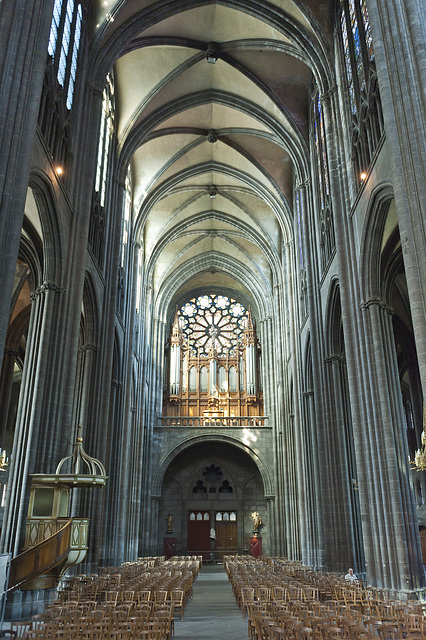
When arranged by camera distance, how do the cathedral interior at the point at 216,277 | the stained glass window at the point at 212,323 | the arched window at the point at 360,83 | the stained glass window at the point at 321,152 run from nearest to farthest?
1. the cathedral interior at the point at 216,277
2. the arched window at the point at 360,83
3. the stained glass window at the point at 321,152
4. the stained glass window at the point at 212,323

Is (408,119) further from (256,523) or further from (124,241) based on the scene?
(256,523)

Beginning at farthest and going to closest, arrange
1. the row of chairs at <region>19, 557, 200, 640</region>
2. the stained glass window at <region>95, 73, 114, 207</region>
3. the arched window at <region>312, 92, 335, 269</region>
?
the stained glass window at <region>95, 73, 114, 207</region> < the arched window at <region>312, 92, 335, 269</region> < the row of chairs at <region>19, 557, 200, 640</region>

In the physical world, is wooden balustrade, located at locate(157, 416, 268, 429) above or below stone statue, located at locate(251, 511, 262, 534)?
above

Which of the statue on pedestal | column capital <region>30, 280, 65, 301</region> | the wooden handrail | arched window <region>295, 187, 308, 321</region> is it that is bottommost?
the wooden handrail

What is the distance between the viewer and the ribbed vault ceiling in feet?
64.3

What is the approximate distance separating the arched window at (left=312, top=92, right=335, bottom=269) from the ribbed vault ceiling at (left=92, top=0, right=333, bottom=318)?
1290mm

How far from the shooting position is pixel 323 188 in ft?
68.6

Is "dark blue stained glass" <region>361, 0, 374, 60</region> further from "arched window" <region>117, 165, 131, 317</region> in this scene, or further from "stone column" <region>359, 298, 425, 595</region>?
"arched window" <region>117, 165, 131, 317</region>

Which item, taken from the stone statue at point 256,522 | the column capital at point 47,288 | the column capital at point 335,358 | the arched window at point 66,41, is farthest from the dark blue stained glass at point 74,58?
the stone statue at point 256,522

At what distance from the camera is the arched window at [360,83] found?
14609mm

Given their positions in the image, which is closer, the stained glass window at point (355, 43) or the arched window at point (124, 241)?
the stained glass window at point (355, 43)

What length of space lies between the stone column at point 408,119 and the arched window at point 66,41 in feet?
27.0

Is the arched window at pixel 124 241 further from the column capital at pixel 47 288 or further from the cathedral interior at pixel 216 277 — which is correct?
the column capital at pixel 47 288

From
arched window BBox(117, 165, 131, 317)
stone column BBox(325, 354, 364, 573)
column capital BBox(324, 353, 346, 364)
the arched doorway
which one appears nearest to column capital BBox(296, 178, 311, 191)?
arched window BBox(117, 165, 131, 317)
